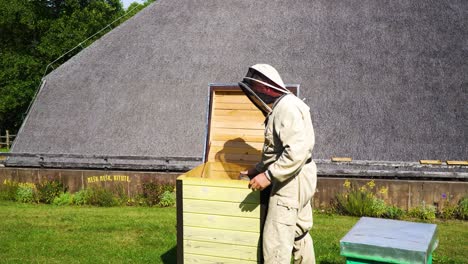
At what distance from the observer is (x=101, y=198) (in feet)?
44.3

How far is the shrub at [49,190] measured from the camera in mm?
13969

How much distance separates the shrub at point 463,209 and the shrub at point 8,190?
41.3 ft

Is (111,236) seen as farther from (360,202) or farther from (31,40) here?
(31,40)

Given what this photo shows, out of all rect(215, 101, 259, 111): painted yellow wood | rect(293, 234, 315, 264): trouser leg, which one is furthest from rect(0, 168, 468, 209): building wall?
rect(293, 234, 315, 264): trouser leg

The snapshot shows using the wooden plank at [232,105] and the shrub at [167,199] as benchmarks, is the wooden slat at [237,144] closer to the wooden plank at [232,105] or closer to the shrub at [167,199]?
the wooden plank at [232,105]

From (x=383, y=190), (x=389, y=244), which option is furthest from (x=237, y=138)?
(x=383, y=190)

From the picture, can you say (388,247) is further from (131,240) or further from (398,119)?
(398,119)

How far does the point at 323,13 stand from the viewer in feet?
54.9

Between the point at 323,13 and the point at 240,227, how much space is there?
1230 cm

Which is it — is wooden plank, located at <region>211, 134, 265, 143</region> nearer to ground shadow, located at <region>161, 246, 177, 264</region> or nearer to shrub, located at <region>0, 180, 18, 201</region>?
ground shadow, located at <region>161, 246, 177, 264</region>

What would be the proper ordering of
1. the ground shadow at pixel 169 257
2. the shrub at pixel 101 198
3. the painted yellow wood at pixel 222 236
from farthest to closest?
the shrub at pixel 101 198 < the ground shadow at pixel 169 257 < the painted yellow wood at pixel 222 236

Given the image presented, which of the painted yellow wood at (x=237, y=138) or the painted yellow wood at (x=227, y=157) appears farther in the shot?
the painted yellow wood at (x=237, y=138)

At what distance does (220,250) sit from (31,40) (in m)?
37.6

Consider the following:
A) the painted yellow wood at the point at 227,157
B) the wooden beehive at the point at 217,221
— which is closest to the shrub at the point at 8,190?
the painted yellow wood at the point at 227,157
